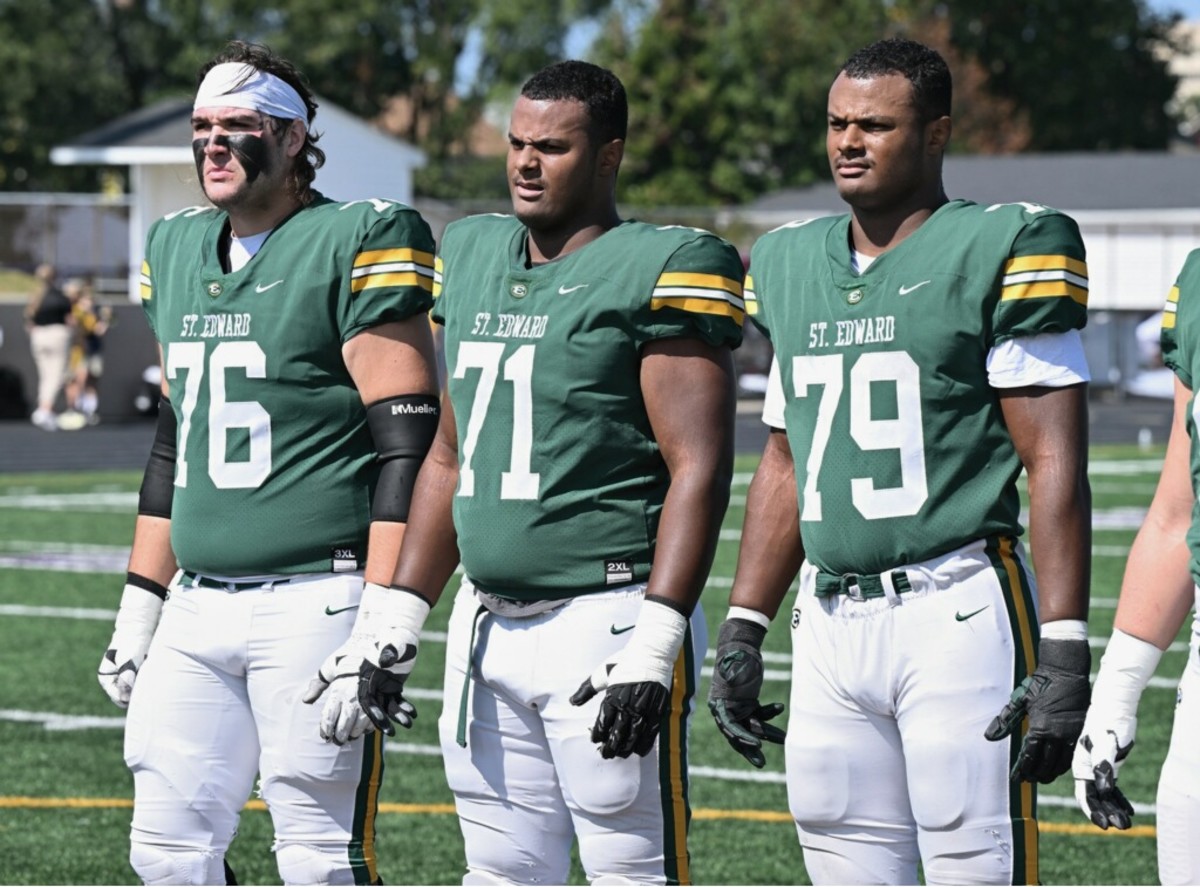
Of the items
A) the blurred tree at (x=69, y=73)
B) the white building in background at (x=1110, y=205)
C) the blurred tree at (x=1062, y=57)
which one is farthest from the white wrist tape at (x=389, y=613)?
the blurred tree at (x=1062, y=57)

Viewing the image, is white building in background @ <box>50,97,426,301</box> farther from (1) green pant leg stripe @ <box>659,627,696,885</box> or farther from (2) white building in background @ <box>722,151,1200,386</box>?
(1) green pant leg stripe @ <box>659,627,696,885</box>

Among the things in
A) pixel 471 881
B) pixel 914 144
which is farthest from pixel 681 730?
pixel 914 144

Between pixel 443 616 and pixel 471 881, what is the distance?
22.8 feet

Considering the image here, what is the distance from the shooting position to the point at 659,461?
14.0 ft

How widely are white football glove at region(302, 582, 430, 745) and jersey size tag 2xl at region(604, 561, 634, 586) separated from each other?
0.43 metres

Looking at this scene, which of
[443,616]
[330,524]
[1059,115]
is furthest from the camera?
[1059,115]

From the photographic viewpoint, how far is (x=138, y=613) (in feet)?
16.1

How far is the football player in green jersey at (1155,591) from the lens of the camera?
3.72 metres

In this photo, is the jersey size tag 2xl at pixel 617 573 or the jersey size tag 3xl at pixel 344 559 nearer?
the jersey size tag 2xl at pixel 617 573

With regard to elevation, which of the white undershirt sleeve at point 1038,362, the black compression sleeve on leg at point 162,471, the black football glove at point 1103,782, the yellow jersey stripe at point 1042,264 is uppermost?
the yellow jersey stripe at point 1042,264

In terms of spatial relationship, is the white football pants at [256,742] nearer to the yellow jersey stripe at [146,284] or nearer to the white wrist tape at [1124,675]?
the yellow jersey stripe at [146,284]

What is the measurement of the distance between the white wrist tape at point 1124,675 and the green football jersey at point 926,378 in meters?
0.34

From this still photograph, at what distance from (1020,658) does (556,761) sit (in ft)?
2.96

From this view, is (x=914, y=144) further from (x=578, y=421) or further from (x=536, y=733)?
(x=536, y=733)
